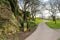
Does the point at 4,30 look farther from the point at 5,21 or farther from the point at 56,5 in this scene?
the point at 56,5

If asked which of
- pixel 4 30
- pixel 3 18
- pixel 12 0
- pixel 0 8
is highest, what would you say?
pixel 12 0

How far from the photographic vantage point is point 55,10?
48.0 m

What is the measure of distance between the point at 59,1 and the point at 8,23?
3206 cm

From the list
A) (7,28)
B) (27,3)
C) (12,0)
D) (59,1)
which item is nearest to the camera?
(7,28)

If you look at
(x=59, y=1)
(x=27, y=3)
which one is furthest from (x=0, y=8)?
(x=59, y=1)

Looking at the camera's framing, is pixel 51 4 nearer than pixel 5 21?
No

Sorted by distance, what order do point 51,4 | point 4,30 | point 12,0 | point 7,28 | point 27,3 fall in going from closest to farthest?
point 4,30 < point 7,28 < point 12,0 < point 27,3 < point 51,4

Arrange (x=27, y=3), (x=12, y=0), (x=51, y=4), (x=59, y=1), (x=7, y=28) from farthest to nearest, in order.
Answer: (x=51, y=4)
(x=59, y=1)
(x=27, y=3)
(x=12, y=0)
(x=7, y=28)

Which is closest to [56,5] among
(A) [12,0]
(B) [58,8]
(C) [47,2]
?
(B) [58,8]

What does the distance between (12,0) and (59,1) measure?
25109 mm

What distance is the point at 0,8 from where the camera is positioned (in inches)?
502

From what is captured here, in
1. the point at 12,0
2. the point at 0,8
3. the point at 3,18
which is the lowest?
the point at 3,18

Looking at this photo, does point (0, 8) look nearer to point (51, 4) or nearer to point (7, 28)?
point (7, 28)

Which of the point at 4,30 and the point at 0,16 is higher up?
the point at 0,16
